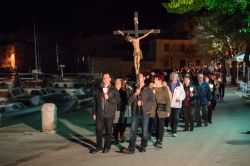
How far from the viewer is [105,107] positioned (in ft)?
37.4

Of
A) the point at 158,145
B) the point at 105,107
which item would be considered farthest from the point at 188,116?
the point at 105,107

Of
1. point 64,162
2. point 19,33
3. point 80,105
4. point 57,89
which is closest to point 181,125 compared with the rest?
point 64,162

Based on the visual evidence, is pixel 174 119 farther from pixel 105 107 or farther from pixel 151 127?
pixel 105 107

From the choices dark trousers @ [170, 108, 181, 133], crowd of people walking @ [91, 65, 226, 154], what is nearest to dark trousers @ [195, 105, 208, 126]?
crowd of people walking @ [91, 65, 226, 154]

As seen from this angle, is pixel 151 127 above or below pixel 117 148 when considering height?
above

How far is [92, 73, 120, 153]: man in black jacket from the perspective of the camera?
11.4 metres

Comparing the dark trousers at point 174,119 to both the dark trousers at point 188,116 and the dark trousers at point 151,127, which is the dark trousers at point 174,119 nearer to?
the dark trousers at point 151,127

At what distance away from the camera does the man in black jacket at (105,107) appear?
11391mm

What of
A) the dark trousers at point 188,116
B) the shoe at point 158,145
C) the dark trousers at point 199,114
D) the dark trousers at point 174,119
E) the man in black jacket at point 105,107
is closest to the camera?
the man in black jacket at point 105,107

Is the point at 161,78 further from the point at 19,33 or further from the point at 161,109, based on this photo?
the point at 19,33

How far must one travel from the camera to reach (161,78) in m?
12.5

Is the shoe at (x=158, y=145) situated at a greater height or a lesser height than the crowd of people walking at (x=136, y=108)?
lesser

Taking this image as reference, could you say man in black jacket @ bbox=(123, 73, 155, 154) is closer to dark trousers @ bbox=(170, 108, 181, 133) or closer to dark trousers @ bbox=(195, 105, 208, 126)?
dark trousers @ bbox=(170, 108, 181, 133)

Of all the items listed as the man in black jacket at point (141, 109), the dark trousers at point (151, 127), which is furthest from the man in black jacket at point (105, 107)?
the dark trousers at point (151, 127)
